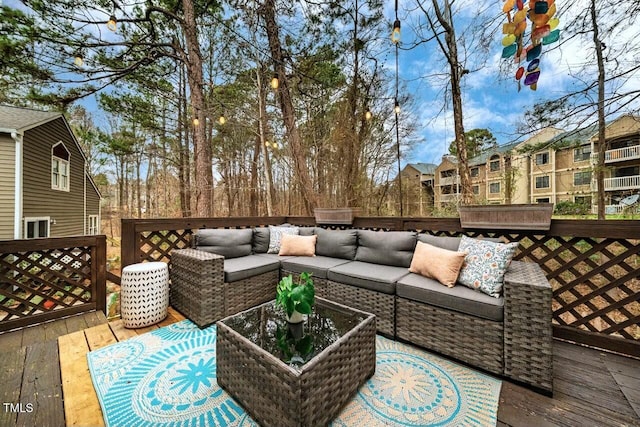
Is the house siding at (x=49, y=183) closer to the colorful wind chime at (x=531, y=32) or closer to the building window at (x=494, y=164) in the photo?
the colorful wind chime at (x=531, y=32)

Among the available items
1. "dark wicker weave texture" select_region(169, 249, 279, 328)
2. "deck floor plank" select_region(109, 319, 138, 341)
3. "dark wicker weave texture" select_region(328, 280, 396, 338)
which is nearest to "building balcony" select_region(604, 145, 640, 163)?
"dark wicker weave texture" select_region(328, 280, 396, 338)

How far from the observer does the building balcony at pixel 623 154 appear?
3068mm

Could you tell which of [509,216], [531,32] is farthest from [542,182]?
[531,32]

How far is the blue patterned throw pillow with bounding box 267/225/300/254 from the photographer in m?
3.29

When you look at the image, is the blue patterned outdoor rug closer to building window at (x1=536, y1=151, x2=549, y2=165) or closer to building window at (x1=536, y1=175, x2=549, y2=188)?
building window at (x1=536, y1=151, x2=549, y2=165)

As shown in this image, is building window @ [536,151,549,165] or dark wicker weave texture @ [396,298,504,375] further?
building window @ [536,151,549,165]

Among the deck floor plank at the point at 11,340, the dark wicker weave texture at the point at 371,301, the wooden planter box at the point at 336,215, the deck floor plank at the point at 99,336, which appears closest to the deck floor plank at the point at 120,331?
the deck floor plank at the point at 99,336

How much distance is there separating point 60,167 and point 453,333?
10269mm

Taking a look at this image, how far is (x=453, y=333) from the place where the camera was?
68.1 inches

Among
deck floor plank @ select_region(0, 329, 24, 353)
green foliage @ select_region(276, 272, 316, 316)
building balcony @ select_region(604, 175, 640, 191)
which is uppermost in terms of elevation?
building balcony @ select_region(604, 175, 640, 191)

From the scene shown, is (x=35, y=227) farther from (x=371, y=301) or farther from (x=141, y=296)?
(x=371, y=301)

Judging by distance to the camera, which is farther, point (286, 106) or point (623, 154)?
point (286, 106)

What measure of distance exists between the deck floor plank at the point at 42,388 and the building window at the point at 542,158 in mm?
4953

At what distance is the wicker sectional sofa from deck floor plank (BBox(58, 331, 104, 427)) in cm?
78
